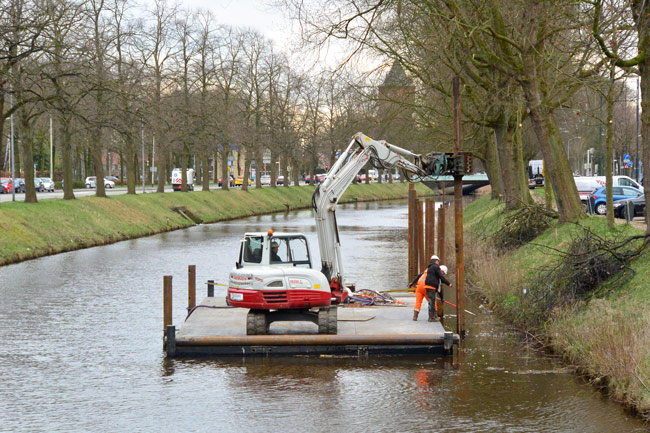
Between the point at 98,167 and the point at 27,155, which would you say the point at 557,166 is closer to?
the point at 27,155

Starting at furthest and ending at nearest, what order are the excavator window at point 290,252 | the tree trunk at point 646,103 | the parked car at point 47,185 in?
the parked car at point 47,185
the tree trunk at point 646,103
the excavator window at point 290,252

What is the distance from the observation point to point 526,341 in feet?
61.4

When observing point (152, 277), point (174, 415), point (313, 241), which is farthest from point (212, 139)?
point (174, 415)

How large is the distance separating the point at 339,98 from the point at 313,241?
27.6 ft

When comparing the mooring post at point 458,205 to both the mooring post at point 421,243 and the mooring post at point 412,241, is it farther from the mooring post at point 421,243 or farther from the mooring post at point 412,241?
the mooring post at point 421,243

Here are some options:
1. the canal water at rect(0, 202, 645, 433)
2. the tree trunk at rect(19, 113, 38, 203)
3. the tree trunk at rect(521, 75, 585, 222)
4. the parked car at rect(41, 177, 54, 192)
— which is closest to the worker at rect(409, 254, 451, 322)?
the canal water at rect(0, 202, 645, 433)

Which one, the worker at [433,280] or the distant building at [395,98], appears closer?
the worker at [433,280]

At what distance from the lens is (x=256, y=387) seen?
15266mm

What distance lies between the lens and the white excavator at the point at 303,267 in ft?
56.5

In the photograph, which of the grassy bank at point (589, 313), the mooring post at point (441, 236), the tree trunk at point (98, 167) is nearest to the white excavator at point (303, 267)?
the mooring post at point (441, 236)

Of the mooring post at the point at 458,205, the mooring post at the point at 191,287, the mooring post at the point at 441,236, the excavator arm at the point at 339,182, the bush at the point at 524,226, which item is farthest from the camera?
the bush at the point at 524,226

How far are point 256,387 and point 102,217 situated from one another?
114 feet

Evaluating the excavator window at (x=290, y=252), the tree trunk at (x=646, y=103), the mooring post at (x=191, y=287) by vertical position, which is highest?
the tree trunk at (x=646, y=103)

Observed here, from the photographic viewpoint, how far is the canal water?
43.4 feet
